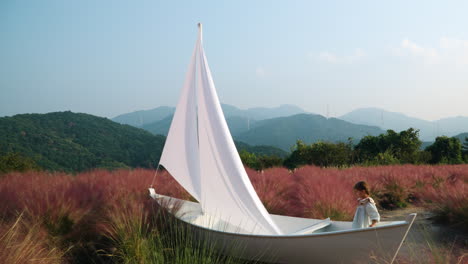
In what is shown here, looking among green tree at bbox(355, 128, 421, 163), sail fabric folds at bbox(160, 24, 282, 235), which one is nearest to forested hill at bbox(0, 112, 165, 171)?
green tree at bbox(355, 128, 421, 163)

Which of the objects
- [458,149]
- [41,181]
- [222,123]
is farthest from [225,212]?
[458,149]

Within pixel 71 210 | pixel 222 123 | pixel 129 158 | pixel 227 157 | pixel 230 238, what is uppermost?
pixel 222 123

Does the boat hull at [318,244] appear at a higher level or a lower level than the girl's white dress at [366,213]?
lower

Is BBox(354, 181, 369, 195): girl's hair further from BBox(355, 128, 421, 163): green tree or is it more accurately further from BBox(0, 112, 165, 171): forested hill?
BBox(0, 112, 165, 171): forested hill

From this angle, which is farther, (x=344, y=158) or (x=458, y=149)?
(x=458, y=149)

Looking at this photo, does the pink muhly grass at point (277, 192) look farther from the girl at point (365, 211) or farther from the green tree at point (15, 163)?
the green tree at point (15, 163)

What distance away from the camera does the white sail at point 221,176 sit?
4773 millimetres

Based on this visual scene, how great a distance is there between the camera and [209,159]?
5.06m

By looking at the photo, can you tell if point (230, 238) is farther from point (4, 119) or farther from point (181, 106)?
point (4, 119)

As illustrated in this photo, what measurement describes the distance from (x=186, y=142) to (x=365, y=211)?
2992 mm

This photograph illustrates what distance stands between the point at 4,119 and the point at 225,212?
5968 cm

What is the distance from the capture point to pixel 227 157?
497 centimetres

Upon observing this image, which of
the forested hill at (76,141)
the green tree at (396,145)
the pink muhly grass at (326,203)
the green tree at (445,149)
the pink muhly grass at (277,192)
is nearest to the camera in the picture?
the pink muhly grass at (326,203)

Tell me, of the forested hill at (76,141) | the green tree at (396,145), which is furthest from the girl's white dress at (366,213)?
the forested hill at (76,141)
